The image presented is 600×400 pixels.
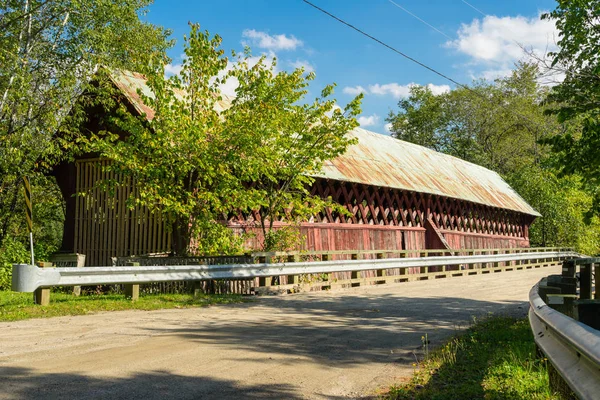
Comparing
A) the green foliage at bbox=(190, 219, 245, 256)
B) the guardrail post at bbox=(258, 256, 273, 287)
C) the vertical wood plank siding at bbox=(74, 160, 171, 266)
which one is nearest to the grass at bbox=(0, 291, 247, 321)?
the guardrail post at bbox=(258, 256, 273, 287)

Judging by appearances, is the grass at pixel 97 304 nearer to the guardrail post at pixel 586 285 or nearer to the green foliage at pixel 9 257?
the green foliage at pixel 9 257

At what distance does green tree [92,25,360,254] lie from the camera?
13398mm

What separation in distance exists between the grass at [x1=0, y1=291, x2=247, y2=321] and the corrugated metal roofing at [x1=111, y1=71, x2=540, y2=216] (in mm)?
5486

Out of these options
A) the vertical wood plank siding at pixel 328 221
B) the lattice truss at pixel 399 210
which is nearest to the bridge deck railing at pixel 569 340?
the vertical wood plank siding at pixel 328 221

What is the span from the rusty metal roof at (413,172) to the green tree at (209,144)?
2.20 metres

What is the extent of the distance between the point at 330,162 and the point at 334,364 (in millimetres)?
14781

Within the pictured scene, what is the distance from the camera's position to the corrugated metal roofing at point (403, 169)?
1862 centimetres

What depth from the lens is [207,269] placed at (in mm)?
12141

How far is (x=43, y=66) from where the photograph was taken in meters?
20.5

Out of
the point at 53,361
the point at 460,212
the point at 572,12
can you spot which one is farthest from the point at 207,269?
the point at 460,212

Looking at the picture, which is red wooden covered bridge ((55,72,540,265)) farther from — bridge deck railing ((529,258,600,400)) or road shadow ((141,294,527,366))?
bridge deck railing ((529,258,600,400))

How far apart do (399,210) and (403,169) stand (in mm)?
2192

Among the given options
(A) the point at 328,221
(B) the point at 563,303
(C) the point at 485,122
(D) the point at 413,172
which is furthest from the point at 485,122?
(B) the point at 563,303

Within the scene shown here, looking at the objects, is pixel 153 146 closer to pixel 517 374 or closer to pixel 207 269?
pixel 207 269
